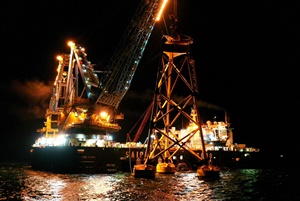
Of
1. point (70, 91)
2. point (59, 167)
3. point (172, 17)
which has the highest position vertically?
point (172, 17)

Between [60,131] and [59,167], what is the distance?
54.5 feet

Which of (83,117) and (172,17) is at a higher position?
(172,17)

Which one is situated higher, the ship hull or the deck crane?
the deck crane

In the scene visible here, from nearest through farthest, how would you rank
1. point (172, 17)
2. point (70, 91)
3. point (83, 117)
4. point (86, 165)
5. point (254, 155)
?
point (172, 17), point (86, 165), point (83, 117), point (70, 91), point (254, 155)

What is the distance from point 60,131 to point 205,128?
37.6 m

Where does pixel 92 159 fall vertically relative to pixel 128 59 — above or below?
below

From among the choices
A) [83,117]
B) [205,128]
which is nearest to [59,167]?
[83,117]

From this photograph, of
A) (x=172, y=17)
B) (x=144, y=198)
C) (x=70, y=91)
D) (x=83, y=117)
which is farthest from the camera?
(x=70, y=91)

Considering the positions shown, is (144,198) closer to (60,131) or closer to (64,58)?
(60,131)

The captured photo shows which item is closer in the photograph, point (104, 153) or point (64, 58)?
point (104, 153)

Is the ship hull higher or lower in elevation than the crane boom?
lower

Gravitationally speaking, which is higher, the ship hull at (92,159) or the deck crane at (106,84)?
the deck crane at (106,84)

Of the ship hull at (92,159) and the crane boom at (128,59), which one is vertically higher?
the crane boom at (128,59)

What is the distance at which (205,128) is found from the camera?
78.9m
